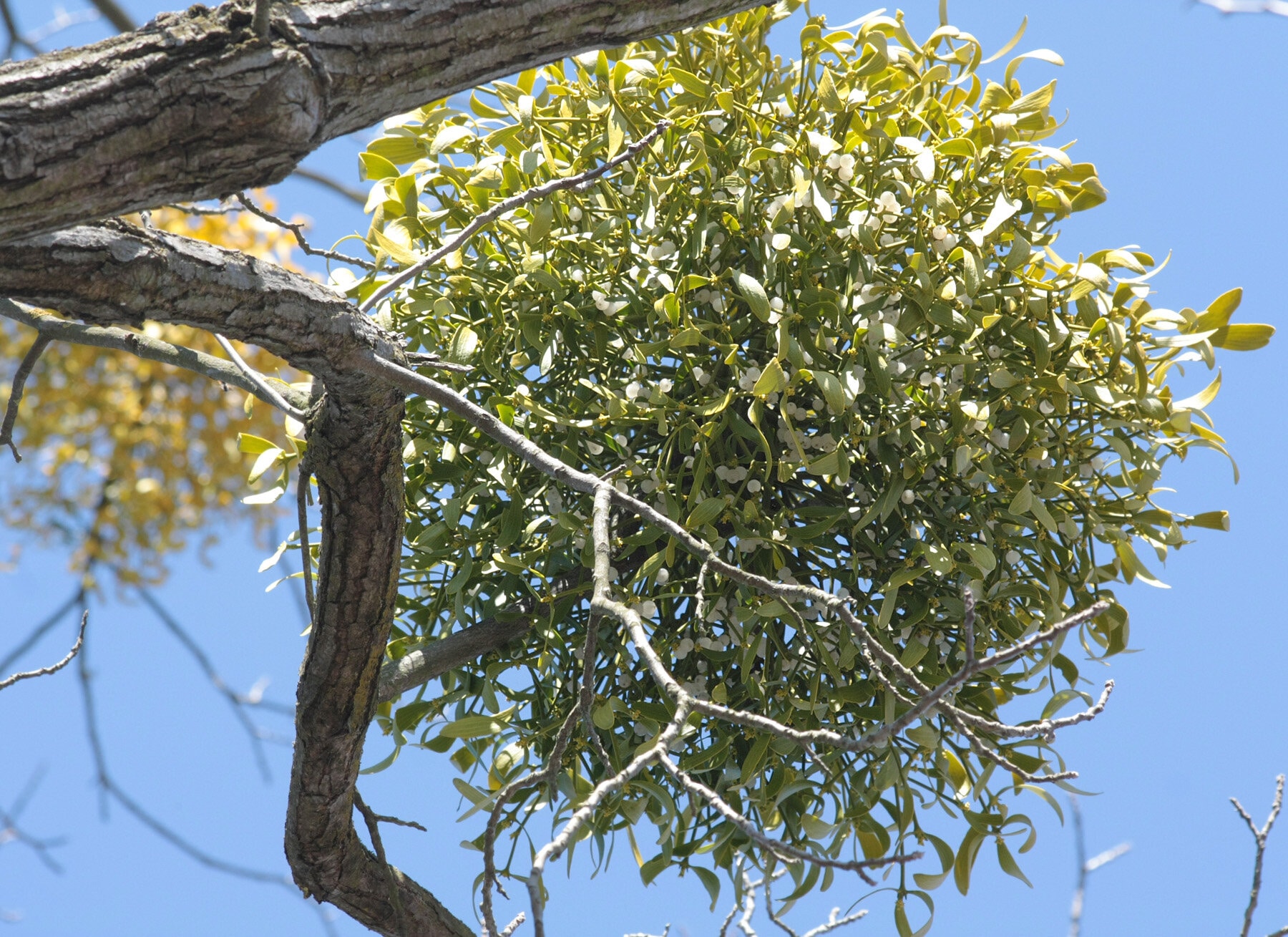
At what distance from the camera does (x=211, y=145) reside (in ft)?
1.89

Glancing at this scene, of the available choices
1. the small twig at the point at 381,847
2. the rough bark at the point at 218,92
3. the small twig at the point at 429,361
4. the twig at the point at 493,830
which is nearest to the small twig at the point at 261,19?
the rough bark at the point at 218,92

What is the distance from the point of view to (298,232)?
0.87 metres

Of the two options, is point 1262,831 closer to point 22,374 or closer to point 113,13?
point 22,374

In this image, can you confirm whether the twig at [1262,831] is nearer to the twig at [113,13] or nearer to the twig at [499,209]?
the twig at [499,209]

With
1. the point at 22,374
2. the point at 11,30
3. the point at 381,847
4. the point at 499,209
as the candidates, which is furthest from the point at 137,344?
the point at 11,30

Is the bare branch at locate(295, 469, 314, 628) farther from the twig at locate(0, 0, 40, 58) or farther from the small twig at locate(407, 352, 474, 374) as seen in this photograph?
the twig at locate(0, 0, 40, 58)

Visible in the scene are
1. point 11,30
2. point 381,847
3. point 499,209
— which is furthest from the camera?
point 11,30

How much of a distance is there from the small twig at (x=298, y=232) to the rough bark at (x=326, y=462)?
0.38 ft

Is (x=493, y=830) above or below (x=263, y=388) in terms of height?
below

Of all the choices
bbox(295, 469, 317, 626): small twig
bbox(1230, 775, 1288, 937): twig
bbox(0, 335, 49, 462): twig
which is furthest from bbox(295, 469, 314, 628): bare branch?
bbox(1230, 775, 1288, 937): twig

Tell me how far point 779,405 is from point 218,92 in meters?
0.47

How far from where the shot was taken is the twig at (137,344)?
0.83 metres

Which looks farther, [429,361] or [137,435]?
[137,435]

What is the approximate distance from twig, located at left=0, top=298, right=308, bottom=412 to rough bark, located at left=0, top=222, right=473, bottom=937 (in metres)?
0.07
